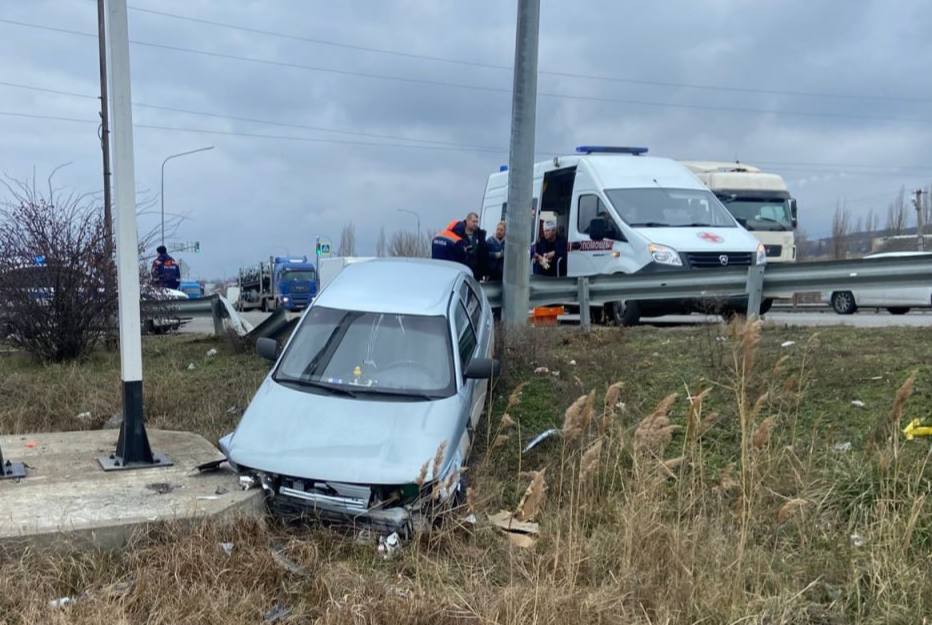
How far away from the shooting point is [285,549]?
14.7 ft

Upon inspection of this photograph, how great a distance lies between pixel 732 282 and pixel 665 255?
134 centimetres

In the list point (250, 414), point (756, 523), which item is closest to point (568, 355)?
point (250, 414)

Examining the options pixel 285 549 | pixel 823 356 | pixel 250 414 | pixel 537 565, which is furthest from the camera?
pixel 823 356

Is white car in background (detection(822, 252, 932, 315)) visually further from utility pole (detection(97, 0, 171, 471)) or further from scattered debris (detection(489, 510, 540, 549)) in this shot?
utility pole (detection(97, 0, 171, 471))

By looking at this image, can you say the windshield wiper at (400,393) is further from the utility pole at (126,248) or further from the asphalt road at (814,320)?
the asphalt road at (814,320)

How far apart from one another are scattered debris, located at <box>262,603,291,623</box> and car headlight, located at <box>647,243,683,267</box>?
8648mm

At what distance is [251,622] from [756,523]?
8.37ft

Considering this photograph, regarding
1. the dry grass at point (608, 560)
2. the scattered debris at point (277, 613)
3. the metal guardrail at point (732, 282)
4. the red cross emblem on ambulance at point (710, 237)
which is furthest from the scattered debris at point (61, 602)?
the red cross emblem on ambulance at point (710, 237)

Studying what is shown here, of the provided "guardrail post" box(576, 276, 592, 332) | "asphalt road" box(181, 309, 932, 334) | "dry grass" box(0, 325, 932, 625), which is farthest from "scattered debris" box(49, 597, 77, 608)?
"guardrail post" box(576, 276, 592, 332)

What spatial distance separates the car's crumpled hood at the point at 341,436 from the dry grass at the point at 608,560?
0.40 metres

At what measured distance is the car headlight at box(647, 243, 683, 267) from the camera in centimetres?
1141

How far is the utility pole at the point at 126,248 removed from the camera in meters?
5.59

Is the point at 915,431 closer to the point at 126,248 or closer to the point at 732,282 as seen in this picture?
the point at 732,282

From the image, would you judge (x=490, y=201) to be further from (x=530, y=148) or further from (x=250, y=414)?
(x=250, y=414)
